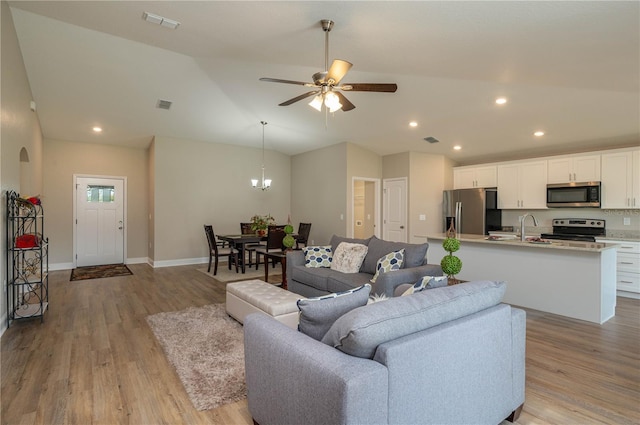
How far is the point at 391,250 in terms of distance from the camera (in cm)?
395

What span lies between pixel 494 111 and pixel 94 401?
5753 millimetres

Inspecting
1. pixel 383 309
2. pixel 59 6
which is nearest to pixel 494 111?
pixel 383 309

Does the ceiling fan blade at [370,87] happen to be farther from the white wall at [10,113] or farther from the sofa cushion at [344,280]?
the white wall at [10,113]

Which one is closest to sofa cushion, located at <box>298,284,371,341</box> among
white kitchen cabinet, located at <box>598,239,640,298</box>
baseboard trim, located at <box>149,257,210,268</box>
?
white kitchen cabinet, located at <box>598,239,640,298</box>

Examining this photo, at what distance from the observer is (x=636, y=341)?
321cm

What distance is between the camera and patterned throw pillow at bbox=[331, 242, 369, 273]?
13.6 feet

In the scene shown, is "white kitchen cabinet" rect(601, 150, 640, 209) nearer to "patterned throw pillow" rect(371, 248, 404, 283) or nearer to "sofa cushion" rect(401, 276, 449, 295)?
"patterned throw pillow" rect(371, 248, 404, 283)

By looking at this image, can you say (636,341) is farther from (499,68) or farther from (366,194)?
(366,194)

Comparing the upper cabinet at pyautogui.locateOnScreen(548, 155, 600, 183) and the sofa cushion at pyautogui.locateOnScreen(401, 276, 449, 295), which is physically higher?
the upper cabinet at pyautogui.locateOnScreen(548, 155, 600, 183)

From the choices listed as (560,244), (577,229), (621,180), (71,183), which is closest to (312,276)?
(560,244)

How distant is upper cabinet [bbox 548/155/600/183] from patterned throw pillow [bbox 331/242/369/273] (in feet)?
13.3

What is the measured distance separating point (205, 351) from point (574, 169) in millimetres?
6263

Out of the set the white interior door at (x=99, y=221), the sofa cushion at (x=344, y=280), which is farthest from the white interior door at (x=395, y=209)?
the white interior door at (x=99, y=221)

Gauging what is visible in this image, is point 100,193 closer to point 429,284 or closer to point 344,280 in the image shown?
point 344,280
